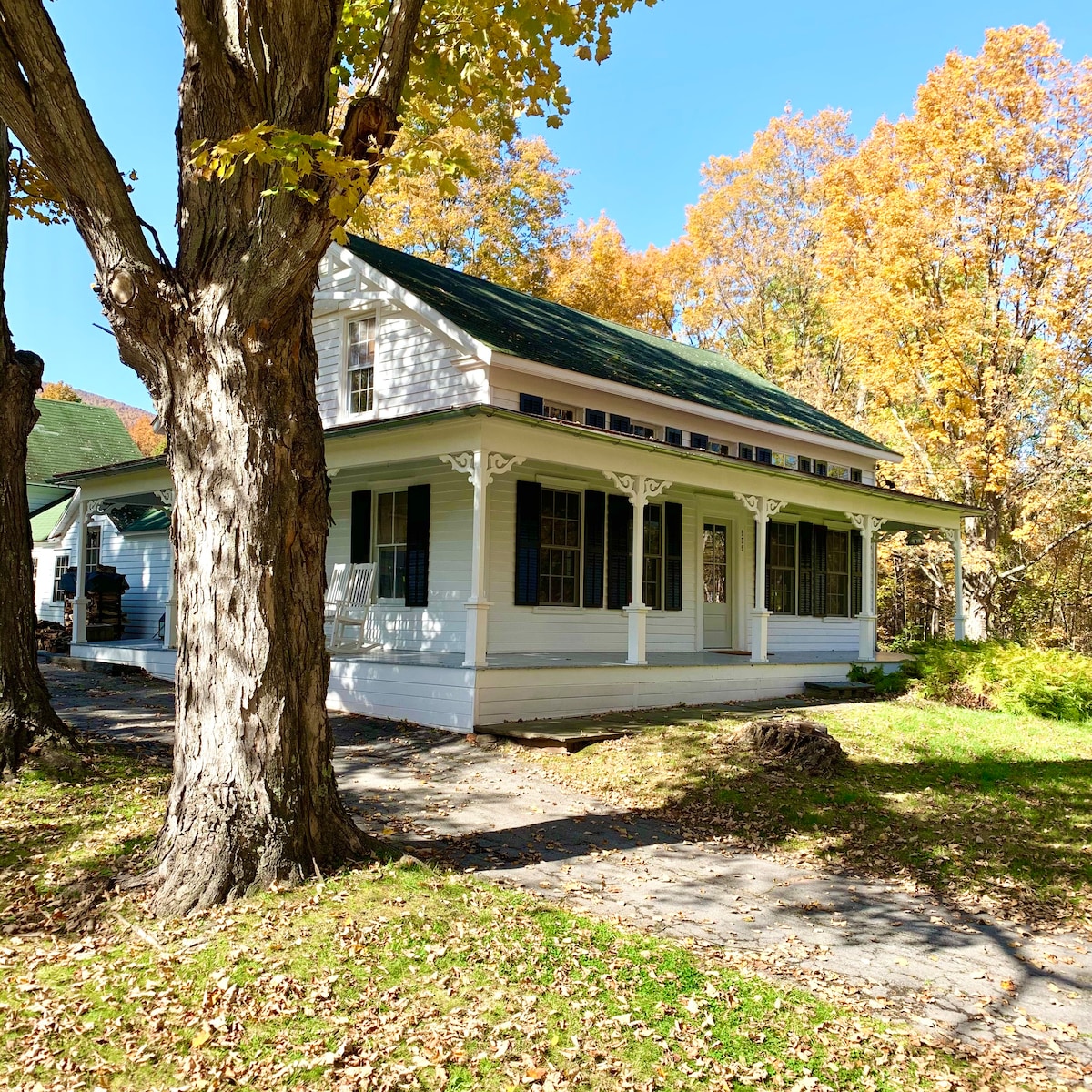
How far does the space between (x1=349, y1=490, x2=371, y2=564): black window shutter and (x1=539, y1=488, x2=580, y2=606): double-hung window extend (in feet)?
8.90

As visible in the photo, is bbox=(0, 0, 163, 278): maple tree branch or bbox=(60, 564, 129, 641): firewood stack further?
bbox=(60, 564, 129, 641): firewood stack

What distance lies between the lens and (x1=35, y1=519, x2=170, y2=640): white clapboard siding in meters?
20.2

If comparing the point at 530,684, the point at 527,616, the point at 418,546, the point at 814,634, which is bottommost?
the point at 530,684

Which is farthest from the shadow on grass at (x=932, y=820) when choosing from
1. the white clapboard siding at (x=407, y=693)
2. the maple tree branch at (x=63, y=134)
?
the maple tree branch at (x=63, y=134)

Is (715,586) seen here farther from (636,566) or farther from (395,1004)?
(395,1004)

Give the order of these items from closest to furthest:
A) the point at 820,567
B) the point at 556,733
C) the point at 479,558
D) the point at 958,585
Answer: the point at 556,733, the point at 479,558, the point at 958,585, the point at 820,567

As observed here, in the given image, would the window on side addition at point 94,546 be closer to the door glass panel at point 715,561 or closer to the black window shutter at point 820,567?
the door glass panel at point 715,561

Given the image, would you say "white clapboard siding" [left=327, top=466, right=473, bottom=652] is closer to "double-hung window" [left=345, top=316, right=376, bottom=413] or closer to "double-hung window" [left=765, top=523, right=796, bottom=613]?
"double-hung window" [left=345, top=316, right=376, bottom=413]

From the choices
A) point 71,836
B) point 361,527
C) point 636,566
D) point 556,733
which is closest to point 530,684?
point 556,733

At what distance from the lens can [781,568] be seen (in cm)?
1753

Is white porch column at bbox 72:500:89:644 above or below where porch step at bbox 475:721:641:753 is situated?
above

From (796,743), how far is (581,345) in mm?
8257

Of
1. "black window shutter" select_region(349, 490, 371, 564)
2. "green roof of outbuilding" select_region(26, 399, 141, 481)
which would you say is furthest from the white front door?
"green roof of outbuilding" select_region(26, 399, 141, 481)

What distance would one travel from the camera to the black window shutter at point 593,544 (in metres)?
13.9
